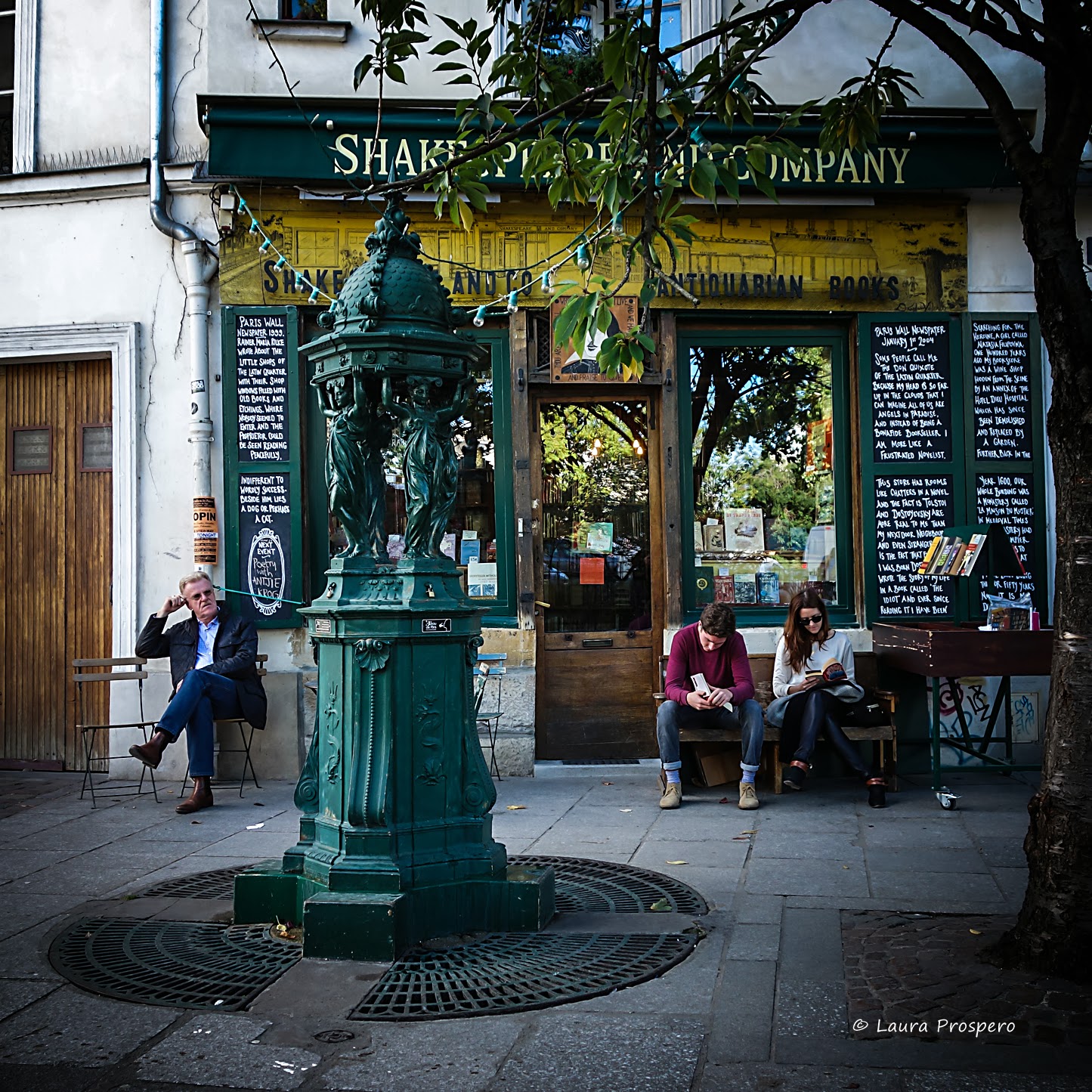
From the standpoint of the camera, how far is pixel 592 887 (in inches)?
203

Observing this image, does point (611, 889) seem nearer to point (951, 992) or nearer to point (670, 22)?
point (951, 992)

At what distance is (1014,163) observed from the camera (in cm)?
425

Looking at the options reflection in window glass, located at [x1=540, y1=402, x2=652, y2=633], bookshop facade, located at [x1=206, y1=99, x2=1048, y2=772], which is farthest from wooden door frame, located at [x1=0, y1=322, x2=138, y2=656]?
reflection in window glass, located at [x1=540, y1=402, x2=652, y2=633]

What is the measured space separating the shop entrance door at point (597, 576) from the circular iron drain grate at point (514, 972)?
13.4 ft

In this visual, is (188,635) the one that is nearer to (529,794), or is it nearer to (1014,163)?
(529,794)

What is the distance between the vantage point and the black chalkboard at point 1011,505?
8492 mm

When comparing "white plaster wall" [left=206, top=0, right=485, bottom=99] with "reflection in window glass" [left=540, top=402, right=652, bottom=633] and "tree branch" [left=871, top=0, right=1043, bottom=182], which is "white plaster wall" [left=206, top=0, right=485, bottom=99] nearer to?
"reflection in window glass" [left=540, top=402, right=652, bottom=633]

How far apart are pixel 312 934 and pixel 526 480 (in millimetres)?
4725

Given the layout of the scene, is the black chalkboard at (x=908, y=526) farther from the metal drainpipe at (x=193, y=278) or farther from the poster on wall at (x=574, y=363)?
the metal drainpipe at (x=193, y=278)

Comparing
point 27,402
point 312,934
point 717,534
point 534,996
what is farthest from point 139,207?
point 534,996

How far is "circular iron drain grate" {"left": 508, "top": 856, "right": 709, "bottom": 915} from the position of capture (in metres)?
4.82

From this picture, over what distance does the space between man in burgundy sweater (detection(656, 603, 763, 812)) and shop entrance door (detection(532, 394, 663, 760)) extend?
3.77 feet

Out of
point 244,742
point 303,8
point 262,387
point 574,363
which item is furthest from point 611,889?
point 303,8

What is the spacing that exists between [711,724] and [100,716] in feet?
15.0
